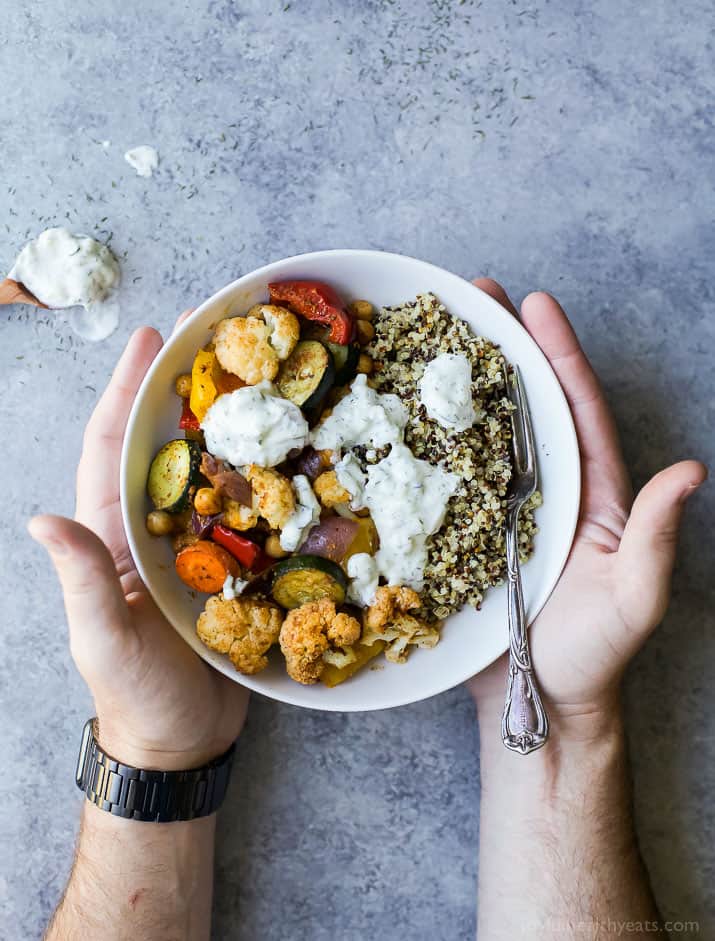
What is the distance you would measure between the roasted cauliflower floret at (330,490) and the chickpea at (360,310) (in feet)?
1.25

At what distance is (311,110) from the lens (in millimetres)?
2414

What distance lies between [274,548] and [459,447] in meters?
0.47

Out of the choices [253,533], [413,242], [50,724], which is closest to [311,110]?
[413,242]

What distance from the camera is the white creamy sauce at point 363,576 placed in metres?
1.93

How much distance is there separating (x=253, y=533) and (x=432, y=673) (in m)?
0.51

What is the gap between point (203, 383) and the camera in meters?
1.92

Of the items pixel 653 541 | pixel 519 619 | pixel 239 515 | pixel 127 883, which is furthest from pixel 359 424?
pixel 127 883

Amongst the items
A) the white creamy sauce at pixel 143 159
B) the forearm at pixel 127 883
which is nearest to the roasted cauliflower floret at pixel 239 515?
the forearm at pixel 127 883

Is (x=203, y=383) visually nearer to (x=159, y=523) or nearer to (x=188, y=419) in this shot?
(x=188, y=419)

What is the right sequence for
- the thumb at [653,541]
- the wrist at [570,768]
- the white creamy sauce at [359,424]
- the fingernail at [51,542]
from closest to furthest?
the fingernail at [51,542], the thumb at [653,541], the white creamy sauce at [359,424], the wrist at [570,768]

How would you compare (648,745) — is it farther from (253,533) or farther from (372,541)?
(253,533)

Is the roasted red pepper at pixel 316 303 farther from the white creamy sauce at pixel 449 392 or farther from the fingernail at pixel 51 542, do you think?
the fingernail at pixel 51 542

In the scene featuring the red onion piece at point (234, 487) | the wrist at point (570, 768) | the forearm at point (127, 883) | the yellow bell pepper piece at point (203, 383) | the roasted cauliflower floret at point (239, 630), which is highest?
the yellow bell pepper piece at point (203, 383)

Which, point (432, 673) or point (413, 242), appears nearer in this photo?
point (432, 673)
